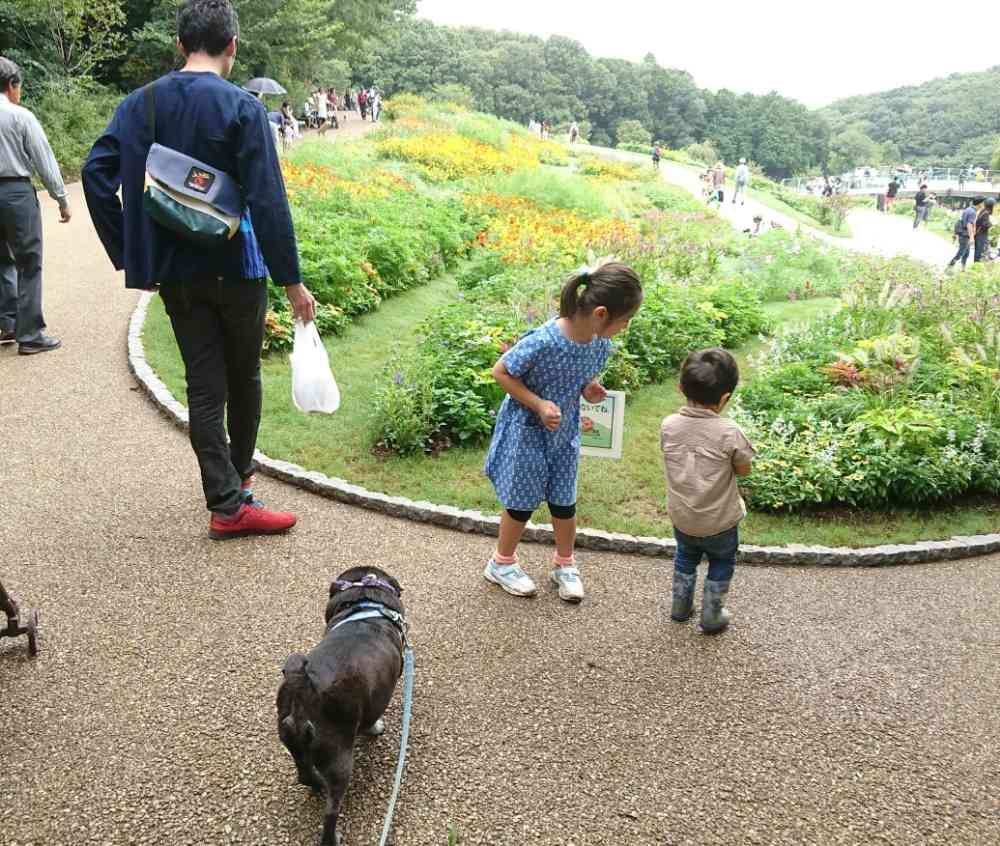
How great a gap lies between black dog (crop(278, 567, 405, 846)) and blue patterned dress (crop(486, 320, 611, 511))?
109 centimetres

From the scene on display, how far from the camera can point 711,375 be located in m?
3.09

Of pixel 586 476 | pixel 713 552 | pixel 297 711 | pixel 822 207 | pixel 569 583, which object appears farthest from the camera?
pixel 822 207

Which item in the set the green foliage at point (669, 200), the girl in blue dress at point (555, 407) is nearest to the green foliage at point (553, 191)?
the green foliage at point (669, 200)

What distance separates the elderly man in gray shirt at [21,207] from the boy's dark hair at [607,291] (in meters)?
4.48

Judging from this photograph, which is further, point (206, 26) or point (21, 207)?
point (21, 207)

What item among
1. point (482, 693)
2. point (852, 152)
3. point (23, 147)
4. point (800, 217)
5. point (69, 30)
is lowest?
point (482, 693)

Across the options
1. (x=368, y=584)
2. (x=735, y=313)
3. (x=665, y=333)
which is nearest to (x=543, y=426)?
(x=368, y=584)

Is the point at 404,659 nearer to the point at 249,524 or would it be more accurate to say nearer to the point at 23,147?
the point at 249,524

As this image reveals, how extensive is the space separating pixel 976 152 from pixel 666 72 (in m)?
33.0

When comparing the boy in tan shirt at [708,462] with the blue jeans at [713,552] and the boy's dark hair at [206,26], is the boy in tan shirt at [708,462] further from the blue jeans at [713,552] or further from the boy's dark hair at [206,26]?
the boy's dark hair at [206,26]

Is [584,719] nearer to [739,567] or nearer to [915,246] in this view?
[739,567]

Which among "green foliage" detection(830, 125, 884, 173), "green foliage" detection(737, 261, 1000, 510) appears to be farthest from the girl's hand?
"green foliage" detection(830, 125, 884, 173)

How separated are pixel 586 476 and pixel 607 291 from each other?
7.52 ft

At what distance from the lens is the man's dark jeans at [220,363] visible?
3.37 metres
